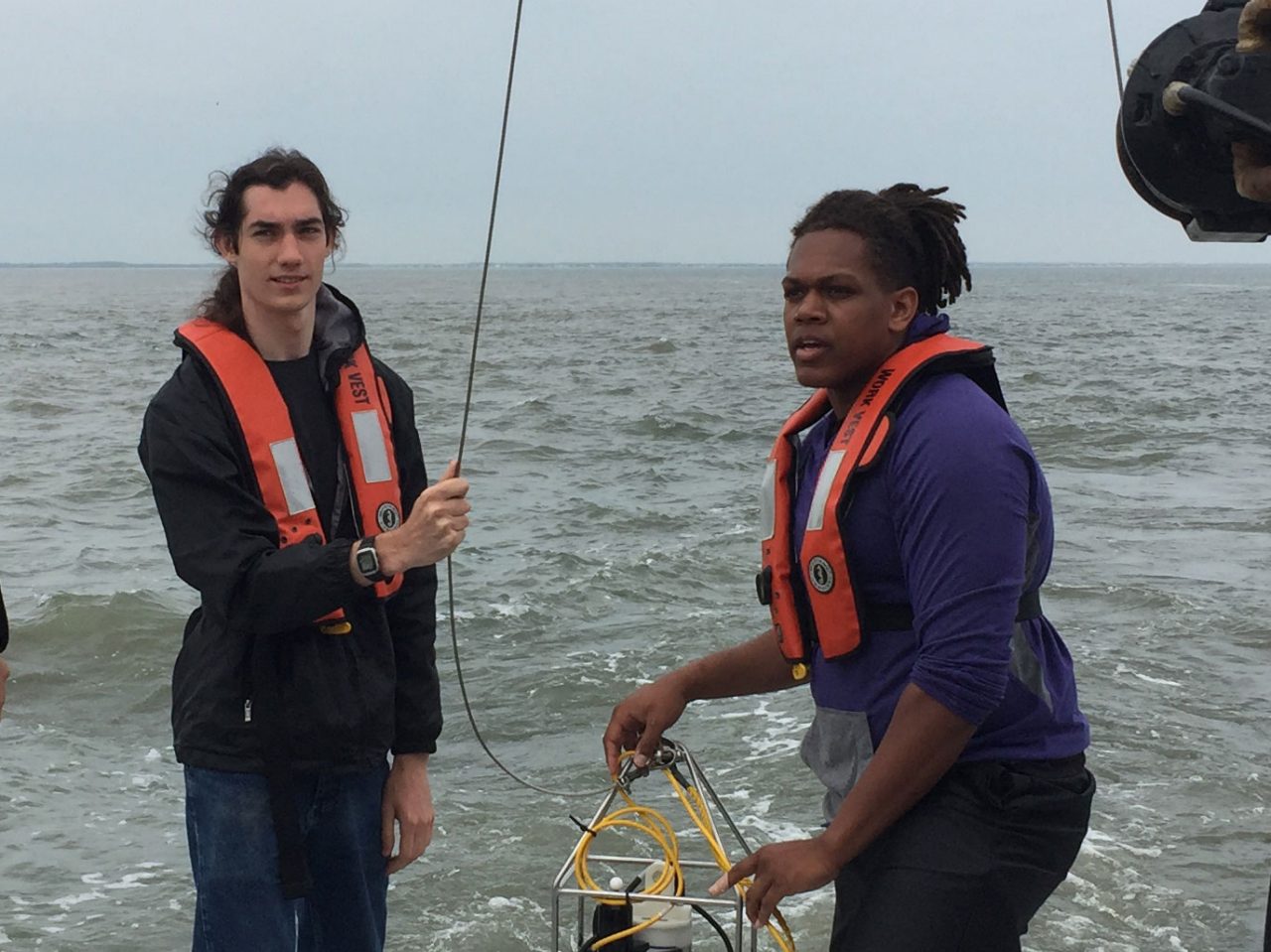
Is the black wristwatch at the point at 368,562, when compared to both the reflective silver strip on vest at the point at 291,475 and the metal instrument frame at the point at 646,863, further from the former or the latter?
the metal instrument frame at the point at 646,863

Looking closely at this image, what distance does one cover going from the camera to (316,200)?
→ 3.19 meters

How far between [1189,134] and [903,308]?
845 mm

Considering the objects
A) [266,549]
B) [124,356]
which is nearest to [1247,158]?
[266,549]

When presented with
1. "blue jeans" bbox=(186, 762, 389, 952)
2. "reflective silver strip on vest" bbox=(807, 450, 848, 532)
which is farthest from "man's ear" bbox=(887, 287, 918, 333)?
"blue jeans" bbox=(186, 762, 389, 952)

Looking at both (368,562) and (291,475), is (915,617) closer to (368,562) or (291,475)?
(368,562)

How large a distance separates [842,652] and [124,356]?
1180 inches

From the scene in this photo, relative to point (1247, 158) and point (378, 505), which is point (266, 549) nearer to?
point (378, 505)

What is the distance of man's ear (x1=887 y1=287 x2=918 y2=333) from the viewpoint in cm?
280

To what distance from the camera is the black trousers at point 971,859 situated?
256 centimetres

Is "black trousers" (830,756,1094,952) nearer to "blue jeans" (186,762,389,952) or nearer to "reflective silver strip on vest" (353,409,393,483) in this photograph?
"blue jeans" (186,762,389,952)

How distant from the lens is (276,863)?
301 centimetres

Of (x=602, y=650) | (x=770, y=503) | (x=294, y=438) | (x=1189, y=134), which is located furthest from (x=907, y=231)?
(x=602, y=650)

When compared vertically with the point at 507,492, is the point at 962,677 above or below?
above

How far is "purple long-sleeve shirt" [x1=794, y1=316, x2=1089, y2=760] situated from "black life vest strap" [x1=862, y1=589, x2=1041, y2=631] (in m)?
0.01
